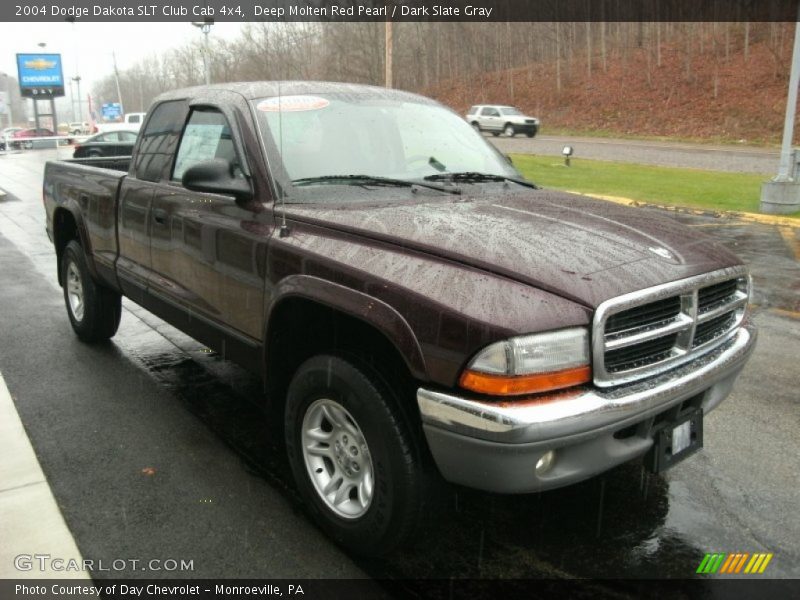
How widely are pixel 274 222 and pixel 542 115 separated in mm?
45478

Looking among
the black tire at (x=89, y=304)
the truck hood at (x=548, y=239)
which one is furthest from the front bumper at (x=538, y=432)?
the black tire at (x=89, y=304)

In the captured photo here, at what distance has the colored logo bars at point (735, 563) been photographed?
274 centimetres

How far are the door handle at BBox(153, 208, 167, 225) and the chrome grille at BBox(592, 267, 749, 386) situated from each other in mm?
2758

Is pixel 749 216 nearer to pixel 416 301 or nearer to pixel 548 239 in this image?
pixel 548 239

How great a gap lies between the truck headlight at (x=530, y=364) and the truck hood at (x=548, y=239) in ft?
0.51

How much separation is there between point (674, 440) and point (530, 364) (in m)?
0.79

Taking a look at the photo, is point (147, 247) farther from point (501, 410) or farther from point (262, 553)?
point (501, 410)

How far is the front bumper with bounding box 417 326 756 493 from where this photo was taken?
2229mm

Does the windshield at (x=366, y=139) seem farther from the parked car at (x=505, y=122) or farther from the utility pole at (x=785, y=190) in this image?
the parked car at (x=505, y=122)

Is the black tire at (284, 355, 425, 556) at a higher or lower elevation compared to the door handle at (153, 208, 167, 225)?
lower

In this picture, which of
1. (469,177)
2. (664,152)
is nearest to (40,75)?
(664,152)

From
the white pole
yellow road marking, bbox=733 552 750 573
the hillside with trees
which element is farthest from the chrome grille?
the hillside with trees

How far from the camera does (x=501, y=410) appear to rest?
2.24 m

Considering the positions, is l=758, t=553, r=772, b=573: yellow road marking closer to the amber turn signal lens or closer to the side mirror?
the amber turn signal lens
